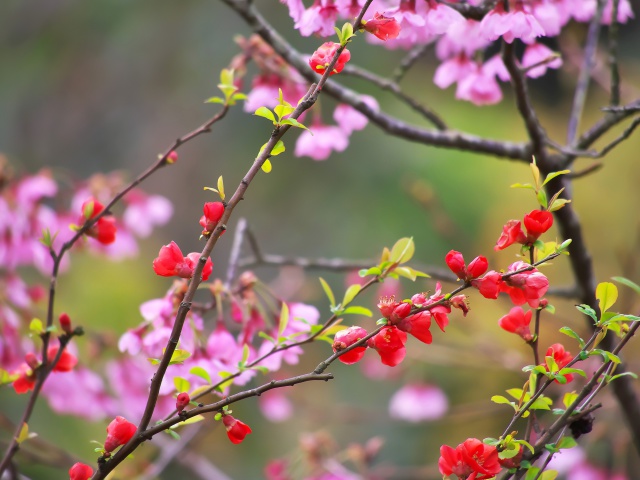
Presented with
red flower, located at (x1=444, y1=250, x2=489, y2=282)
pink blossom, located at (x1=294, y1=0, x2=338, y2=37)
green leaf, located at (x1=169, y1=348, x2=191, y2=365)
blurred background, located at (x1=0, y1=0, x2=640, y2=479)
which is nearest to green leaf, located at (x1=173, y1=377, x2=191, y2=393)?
green leaf, located at (x1=169, y1=348, x2=191, y2=365)

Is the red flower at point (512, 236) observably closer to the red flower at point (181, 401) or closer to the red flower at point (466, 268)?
the red flower at point (466, 268)

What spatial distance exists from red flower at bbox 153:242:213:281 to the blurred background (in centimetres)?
104

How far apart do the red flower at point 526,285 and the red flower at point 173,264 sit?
23 cm

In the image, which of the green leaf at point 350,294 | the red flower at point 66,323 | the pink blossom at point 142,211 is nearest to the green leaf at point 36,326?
the red flower at point 66,323

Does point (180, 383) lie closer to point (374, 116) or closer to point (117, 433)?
point (117, 433)

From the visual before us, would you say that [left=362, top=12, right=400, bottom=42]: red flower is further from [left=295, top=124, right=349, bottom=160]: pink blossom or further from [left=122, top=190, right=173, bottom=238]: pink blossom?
[left=122, top=190, right=173, bottom=238]: pink blossom

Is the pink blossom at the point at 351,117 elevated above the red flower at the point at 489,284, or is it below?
above

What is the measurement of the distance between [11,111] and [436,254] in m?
2.61

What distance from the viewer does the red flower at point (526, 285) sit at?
55cm

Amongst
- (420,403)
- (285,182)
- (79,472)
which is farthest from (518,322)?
(285,182)

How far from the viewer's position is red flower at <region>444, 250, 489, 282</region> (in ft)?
1.81

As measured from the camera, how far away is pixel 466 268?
1.83 feet

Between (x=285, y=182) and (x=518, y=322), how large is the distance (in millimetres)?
3362

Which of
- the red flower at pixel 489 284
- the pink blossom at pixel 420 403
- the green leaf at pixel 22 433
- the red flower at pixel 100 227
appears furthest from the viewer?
the pink blossom at pixel 420 403
